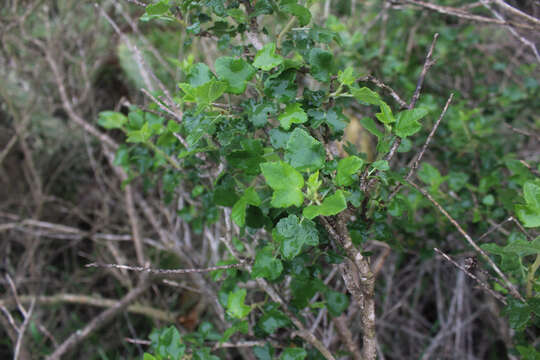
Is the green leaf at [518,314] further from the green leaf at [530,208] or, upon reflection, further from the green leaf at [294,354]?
the green leaf at [294,354]

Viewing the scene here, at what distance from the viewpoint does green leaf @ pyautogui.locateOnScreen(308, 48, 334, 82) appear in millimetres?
833

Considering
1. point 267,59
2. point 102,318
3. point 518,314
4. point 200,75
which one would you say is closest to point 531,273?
point 518,314

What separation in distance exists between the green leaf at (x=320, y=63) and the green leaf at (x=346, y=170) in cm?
19

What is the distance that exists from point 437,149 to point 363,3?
127cm

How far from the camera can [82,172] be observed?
8.82 ft

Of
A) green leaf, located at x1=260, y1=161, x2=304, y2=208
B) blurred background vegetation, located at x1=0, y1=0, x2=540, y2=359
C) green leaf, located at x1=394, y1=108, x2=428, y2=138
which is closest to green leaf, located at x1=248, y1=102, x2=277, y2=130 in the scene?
green leaf, located at x1=260, y1=161, x2=304, y2=208

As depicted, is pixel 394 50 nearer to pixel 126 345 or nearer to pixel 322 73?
pixel 322 73

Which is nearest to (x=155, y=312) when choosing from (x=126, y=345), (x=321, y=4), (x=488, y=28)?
(x=126, y=345)

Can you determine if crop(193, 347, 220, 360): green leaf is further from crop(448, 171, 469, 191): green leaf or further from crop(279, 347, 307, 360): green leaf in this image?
Answer: crop(448, 171, 469, 191): green leaf

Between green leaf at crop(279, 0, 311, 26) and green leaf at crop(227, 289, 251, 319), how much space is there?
65 cm

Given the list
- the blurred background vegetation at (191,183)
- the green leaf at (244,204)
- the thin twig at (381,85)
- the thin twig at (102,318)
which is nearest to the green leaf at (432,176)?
the blurred background vegetation at (191,183)

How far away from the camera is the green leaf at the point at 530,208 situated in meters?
0.78

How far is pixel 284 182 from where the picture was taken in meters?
0.73

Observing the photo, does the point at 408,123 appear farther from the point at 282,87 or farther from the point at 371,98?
the point at 282,87
